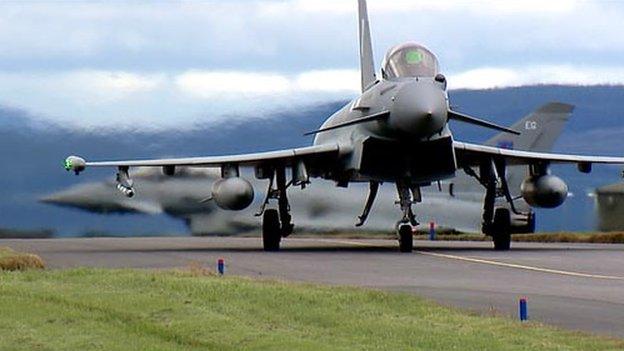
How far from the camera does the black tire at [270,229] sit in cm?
3509

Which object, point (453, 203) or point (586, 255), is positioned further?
point (453, 203)

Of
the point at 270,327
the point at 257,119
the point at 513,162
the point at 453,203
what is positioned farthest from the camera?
the point at 453,203

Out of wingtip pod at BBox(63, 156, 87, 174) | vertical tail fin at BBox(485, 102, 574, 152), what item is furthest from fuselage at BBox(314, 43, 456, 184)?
vertical tail fin at BBox(485, 102, 574, 152)

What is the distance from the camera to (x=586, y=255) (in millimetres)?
32812

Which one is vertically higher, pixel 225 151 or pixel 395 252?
pixel 225 151

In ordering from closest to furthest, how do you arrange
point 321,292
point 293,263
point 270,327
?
point 270,327 < point 321,292 < point 293,263

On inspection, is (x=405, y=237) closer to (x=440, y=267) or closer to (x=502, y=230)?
(x=502, y=230)

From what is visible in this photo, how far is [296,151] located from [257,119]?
248 inches

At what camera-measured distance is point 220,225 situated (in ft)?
142

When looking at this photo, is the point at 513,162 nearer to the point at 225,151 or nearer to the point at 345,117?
the point at 345,117

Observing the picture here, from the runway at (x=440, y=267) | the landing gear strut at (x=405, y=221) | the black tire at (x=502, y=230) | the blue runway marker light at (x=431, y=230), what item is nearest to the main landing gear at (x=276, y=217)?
the runway at (x=440, y=267)

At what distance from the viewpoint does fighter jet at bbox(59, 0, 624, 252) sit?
32.2 m

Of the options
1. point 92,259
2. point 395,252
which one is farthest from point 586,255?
point 92,259

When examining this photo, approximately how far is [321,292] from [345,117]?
1568 cm
